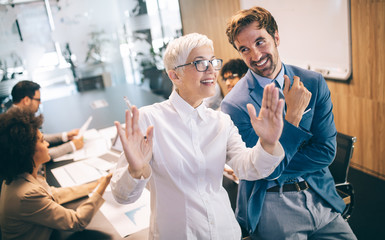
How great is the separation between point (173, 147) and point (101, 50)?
214 inches

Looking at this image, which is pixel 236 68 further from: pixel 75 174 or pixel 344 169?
Answer: pixel 75 174

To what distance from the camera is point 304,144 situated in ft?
5.50

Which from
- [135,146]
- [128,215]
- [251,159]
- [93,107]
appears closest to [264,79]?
[251,159]

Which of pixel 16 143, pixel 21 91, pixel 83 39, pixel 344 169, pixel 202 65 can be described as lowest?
pixel 344 169

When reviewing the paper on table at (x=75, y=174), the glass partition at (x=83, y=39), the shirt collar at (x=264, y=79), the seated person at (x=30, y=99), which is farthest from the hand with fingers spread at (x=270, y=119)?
the glass partition at (x=83, y=39)

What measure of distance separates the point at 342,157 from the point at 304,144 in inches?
24.3

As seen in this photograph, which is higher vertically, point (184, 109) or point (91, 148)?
point (184, 109)

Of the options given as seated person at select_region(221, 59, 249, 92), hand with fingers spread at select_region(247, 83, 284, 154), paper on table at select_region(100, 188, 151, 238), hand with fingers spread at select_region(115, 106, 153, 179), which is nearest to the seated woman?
paper on table at select_region(100, 188, 151, 238)

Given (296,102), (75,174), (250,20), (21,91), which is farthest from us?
(21,91)

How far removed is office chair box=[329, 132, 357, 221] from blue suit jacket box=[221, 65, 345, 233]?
0.44m

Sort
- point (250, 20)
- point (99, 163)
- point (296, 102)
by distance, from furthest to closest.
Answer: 1. point (99, 163)
2. point (250, 20)
3. point (296, 102)

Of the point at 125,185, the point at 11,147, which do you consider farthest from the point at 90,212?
the point at 125,185

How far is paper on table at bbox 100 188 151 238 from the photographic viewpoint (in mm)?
1803

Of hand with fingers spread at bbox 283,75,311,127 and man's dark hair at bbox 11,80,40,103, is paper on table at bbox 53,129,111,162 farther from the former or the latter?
hand with fingers spread at bbox 283,75,311,127
